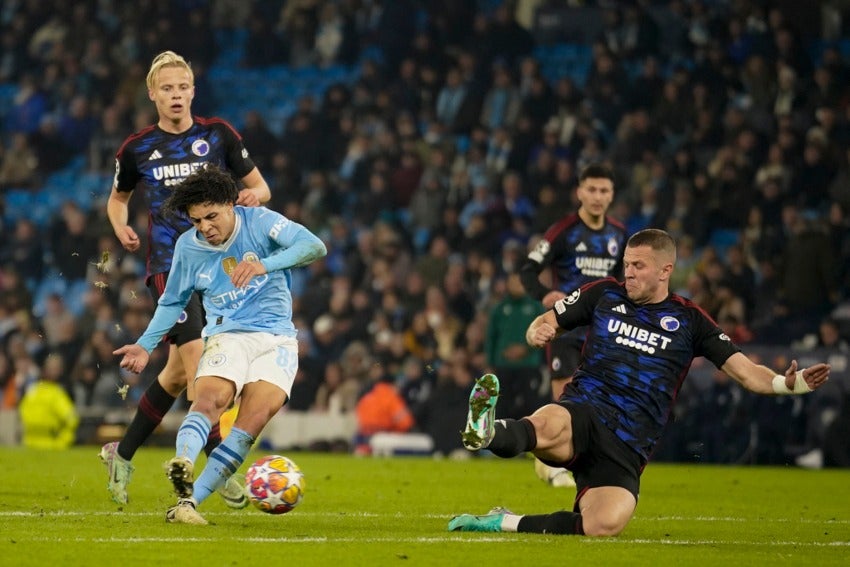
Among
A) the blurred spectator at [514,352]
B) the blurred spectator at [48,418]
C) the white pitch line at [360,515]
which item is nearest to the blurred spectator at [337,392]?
the blurred spectator at [514,352]

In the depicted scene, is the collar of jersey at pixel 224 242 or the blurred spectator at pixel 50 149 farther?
the blurred spectator at pixel 50 149

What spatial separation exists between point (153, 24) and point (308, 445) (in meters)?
11.0

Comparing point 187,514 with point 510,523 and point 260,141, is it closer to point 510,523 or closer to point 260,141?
point 510,523

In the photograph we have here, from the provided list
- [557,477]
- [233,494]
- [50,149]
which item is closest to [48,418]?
[50,149]

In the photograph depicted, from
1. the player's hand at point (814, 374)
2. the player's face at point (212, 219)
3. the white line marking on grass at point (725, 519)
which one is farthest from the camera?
the white line marking on grass at point (725, 519)

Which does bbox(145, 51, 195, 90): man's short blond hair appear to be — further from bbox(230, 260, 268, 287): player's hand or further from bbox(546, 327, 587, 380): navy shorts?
bbox(546, 327, 587, 380): navy shorts

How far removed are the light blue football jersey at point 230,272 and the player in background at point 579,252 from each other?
12.7ft

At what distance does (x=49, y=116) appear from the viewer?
2625cm

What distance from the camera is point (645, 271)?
7902 millimetres

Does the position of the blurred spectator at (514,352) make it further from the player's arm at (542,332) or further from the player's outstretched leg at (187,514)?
the player's outstretched leg at (187,514)

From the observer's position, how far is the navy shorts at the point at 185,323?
9444 millimetres

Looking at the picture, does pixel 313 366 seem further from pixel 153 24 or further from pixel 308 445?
pixel 153 24

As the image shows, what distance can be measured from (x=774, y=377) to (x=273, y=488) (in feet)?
8.84

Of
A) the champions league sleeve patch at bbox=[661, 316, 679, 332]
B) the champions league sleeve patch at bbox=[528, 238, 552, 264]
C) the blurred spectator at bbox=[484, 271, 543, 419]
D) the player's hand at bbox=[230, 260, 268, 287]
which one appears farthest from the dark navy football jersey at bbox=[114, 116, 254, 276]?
the blurred spectator at bbox=[484, 271, 543, 419]
